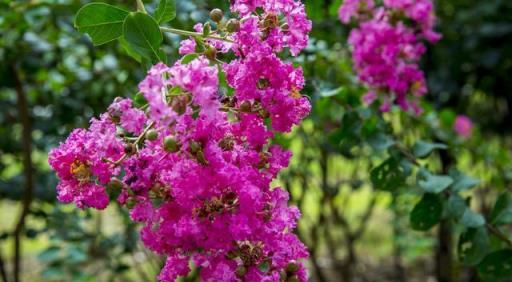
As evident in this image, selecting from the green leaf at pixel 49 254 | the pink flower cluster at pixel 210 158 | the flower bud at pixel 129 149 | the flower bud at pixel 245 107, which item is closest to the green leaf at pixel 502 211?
the pink flower cluster at pixel 210 158

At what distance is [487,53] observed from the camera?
2.48 metres

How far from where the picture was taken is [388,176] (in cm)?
124

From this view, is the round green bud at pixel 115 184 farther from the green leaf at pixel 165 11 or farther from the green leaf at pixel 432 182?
the green leaf at pixel 432 182

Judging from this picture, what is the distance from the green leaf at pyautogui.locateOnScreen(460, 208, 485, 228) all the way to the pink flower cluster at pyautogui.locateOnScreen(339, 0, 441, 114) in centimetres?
28

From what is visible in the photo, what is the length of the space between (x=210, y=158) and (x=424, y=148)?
0.73 metres

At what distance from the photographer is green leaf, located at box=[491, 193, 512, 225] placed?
47.1 inches

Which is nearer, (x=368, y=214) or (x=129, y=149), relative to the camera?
(x=129, y=149)

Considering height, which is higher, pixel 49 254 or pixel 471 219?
pixel 471 219

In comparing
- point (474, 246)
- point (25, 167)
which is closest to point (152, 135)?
point (474, 246)

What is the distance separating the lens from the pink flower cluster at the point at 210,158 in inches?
26.4

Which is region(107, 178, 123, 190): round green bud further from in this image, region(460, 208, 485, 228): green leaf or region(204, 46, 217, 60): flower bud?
region(460, 208, 485, 228): green leaf

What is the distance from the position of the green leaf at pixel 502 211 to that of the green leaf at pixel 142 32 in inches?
30.0

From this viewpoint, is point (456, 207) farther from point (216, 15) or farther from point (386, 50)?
point (216, 15)

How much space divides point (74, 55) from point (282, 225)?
1.54 m
